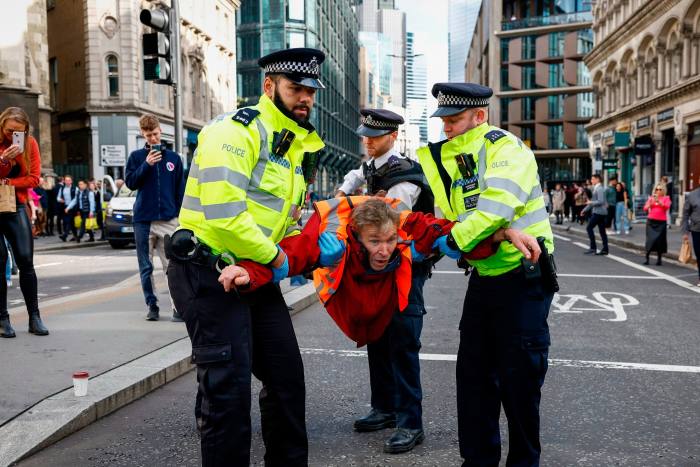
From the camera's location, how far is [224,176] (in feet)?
8.98

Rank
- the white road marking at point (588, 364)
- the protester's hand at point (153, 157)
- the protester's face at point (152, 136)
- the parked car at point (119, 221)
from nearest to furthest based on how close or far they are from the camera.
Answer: the white road marking at point (588, 364) → the protester's hand at point (153, 157) → the protester's face at point (152, 136) → the parked car at point (119, 221)

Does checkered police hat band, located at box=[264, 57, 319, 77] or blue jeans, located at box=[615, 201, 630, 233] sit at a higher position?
checkered police hat band, located at box=[264, 57, 319, 77]

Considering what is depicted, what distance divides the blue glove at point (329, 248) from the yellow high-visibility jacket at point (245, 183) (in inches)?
6.8

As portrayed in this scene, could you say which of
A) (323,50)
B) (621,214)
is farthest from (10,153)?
(323,50)

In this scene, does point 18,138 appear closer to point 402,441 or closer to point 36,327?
point 36,327

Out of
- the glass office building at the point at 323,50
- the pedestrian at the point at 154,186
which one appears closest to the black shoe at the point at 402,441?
the pedestrian at the point at 154,186

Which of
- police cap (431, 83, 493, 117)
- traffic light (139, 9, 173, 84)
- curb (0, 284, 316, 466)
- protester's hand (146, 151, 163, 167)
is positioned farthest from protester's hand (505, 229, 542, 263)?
traffic light (139, 9, 173, 84)

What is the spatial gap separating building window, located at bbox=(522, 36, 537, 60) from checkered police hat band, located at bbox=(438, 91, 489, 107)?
7377 cm

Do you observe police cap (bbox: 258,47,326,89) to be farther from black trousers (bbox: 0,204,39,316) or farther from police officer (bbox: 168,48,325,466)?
black trousers (bbox: 0,204,39,316)

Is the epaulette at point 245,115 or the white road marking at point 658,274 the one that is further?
the white road marking at point 658,274

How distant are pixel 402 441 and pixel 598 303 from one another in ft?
19.8

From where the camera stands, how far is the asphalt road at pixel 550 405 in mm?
3783

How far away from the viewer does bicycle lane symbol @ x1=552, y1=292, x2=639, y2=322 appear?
334 inches

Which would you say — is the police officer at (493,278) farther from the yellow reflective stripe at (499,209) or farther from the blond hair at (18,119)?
the blond hair at (18,119)
